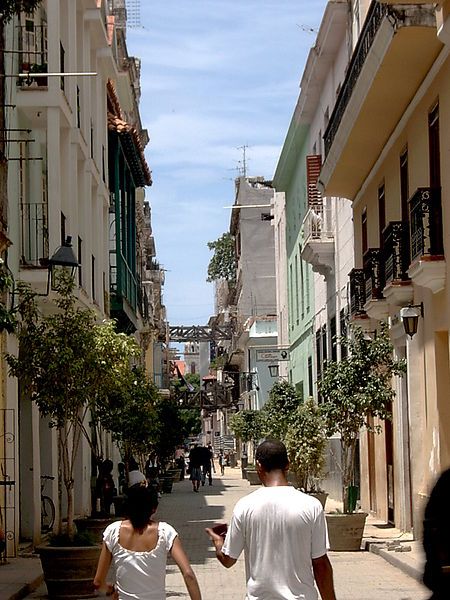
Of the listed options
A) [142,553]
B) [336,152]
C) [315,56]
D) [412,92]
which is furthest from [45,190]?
[142,553]

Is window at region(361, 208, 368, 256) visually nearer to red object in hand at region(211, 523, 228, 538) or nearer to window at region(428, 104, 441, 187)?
window at region(428, 104, 441, 187)

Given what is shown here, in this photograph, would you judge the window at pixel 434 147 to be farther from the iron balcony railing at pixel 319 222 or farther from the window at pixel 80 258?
the iron balcony railing at pixel 319 222

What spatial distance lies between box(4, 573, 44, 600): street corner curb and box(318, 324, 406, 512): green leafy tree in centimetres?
557

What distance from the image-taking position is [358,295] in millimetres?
25047

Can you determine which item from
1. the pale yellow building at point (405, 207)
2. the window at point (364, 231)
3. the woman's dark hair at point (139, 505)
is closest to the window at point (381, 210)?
the pale yellow building at point (405, 207)

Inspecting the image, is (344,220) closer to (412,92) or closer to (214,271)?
(412,92)

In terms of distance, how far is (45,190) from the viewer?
23578 mm

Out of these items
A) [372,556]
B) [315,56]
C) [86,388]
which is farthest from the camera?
[315,56]

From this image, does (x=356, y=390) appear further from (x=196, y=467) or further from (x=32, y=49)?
(x=196, y=467)

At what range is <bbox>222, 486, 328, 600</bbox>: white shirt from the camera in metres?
6.66

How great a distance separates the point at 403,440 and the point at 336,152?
5853 mm

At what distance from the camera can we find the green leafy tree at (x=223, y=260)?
92.5 metres

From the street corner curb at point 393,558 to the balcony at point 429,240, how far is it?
367 centimetres

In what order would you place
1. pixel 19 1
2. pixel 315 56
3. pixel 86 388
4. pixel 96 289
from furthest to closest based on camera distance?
1. pixel 315 56
2. pixel 96 289
3. pixel 86 388
4. pixel 19 1
